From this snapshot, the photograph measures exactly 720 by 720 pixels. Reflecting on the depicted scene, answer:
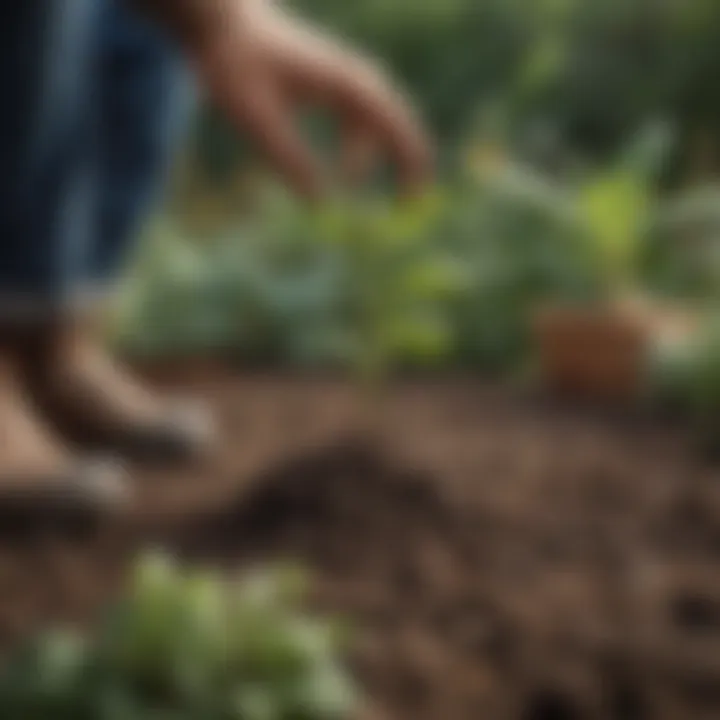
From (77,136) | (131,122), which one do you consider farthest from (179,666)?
(131,122)

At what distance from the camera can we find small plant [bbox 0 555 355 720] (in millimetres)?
839

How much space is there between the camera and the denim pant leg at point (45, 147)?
1.01 meters

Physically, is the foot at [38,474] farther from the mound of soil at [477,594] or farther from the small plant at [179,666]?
the small plant at [179,666]

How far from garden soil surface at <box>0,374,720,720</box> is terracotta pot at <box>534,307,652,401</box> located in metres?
0.30

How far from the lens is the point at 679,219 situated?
2031mm

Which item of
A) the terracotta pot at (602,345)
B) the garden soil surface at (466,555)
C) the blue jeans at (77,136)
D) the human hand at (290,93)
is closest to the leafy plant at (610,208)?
the terracotta pot at (602,345)

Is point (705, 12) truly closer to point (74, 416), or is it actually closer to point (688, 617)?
point (74, 416)

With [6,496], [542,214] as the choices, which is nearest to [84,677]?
[6,496]

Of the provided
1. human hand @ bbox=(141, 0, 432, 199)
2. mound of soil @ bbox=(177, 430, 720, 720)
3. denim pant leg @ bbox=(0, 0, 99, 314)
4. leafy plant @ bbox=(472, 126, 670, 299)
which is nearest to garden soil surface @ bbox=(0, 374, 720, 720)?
mound of soil @ bbox=(177, 430, 720, 720)

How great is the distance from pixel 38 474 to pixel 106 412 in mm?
208

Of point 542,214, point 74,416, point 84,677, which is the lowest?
point 84,677

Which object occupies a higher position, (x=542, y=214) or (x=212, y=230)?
(x=212, y=230)

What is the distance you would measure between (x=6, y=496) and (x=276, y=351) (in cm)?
106

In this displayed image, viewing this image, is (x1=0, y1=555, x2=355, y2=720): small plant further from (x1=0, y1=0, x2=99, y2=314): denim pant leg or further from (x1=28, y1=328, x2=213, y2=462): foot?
(x1=28, y1=328, x2=213, y2=462): foot
